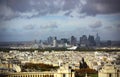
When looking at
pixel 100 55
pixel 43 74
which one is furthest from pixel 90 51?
pixel 43 74

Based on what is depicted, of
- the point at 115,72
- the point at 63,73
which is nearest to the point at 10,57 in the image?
the point at 63,73

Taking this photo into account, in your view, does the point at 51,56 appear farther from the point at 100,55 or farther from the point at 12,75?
the point at 12,75

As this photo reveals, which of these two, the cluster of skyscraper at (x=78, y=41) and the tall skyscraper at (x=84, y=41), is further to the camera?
the tall skyscraper at (x=84, y=41)

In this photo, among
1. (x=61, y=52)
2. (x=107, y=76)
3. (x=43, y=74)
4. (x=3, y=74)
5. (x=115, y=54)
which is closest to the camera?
(x=107, y=76)

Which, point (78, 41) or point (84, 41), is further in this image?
point (84, 41)

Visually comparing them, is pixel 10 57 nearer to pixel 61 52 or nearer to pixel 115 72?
pixel 61 52

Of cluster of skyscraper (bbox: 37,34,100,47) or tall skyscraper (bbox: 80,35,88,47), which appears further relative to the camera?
tall skyscraper (bbox: 80,35,88,47)

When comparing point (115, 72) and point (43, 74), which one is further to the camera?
point (43, 74)

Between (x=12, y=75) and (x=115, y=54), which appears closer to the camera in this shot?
(x=12, y=75)

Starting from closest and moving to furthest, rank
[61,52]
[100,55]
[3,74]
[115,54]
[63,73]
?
1. [63,73]
2. [3,74]
3. [115,54]
4. [100,55]
5. [61,52]
